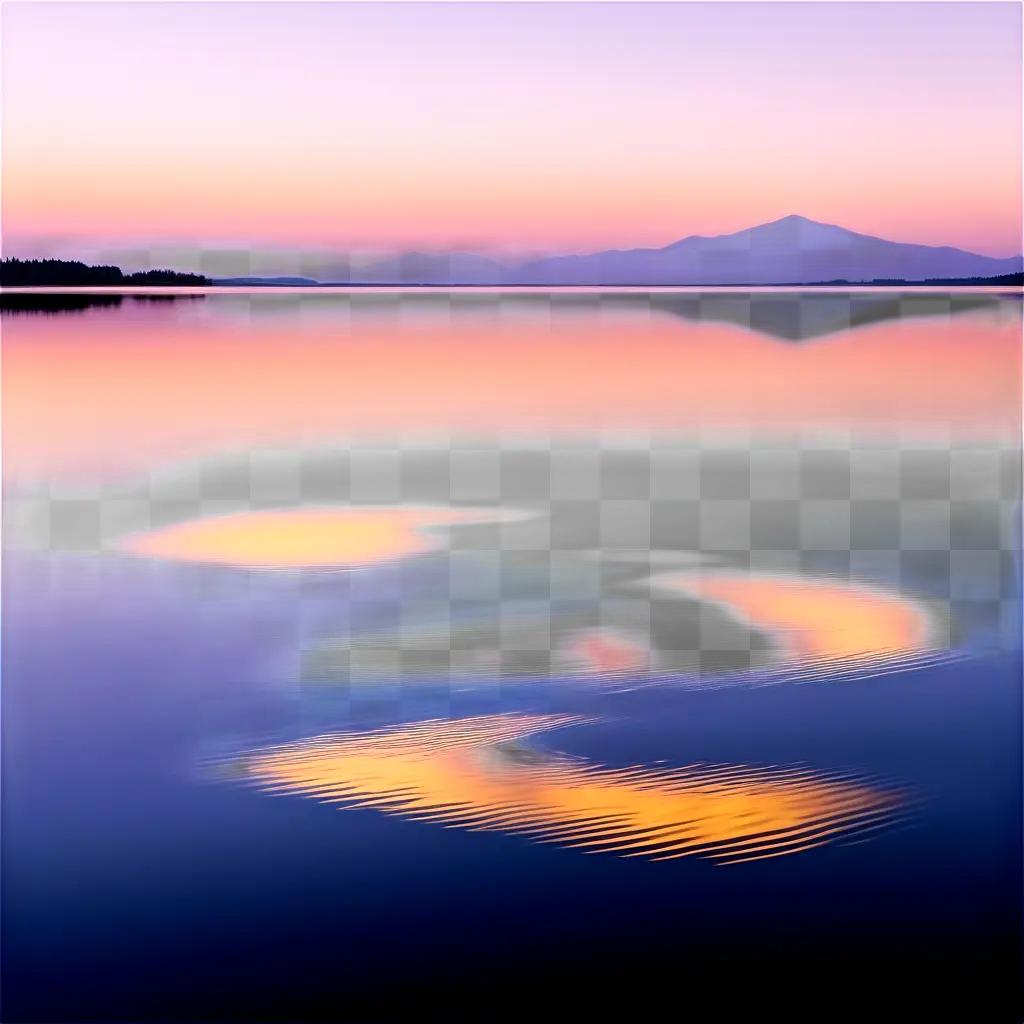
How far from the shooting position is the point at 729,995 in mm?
4953

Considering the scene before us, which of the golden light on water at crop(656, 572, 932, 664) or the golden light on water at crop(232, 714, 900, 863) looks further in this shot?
the golden light on water at crop(656, 572, 932, 664)

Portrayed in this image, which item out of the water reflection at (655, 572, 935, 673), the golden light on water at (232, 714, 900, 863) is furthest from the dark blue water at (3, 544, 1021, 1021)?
the water reflection at (655, 572, 935, 673)

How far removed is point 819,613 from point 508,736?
3469mm

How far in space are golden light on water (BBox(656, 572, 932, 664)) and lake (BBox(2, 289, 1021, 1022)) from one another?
2.0 inches

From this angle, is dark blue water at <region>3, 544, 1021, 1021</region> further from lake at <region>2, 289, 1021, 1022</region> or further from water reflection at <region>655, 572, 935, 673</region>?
water reflection at <region>655, 572, 935, 673</region>

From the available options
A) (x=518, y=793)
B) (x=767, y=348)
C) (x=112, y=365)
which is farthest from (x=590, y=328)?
(x=518, y=793)

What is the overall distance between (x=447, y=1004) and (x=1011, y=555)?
828 cm

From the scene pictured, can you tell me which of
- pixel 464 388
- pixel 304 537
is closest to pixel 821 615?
pixel 304 537

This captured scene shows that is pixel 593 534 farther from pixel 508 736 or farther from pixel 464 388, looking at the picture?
pixel 464 388

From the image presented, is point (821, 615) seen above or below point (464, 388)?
below

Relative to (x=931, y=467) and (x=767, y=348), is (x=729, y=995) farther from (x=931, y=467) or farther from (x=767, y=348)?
(x=767, y=348)

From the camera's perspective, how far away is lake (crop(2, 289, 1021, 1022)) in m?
5.20

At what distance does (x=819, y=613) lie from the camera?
969 cm

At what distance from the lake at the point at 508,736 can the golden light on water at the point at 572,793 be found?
0.02 metres
